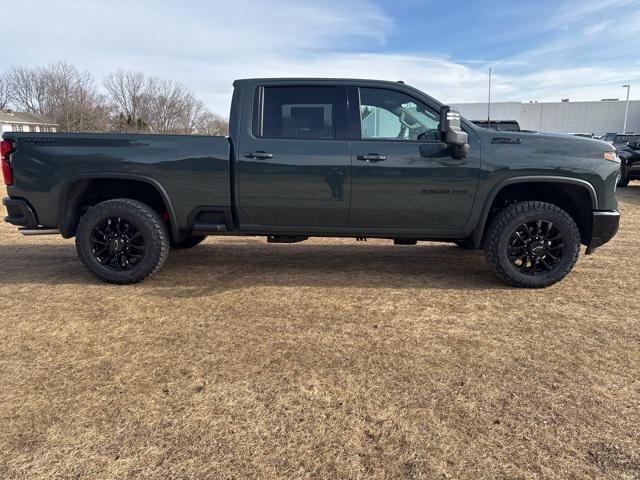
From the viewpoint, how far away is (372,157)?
13.6 feet

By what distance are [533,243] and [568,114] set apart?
5206 centimetres

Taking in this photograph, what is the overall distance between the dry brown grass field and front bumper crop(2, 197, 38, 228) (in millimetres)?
621

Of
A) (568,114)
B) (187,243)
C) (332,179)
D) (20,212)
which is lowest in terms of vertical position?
(187,243)

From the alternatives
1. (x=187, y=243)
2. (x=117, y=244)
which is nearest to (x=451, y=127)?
(x=117, y=244)

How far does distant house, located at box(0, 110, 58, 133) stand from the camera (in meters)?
47.4

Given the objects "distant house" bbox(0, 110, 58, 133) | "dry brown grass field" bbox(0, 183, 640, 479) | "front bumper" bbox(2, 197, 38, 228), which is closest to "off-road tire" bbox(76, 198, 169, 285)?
"dry brown grass field" bbox(0, 183, 640, 479)

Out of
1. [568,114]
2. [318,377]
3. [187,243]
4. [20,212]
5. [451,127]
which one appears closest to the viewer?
[318,377]

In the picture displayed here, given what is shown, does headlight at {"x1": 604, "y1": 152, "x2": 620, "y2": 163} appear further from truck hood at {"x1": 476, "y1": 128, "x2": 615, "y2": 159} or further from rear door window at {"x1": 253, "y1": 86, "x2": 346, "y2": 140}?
rear door window at {"x1": 253, "y1": 86, "x2": 346, "y2": 140}

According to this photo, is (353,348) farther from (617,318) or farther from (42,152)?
(42,152)

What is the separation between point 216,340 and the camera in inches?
125

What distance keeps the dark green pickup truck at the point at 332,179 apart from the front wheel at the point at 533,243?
10 mm

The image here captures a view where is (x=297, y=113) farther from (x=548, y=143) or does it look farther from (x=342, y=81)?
(x=548, y=143)

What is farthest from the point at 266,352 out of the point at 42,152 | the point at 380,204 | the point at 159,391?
the point at 42,152

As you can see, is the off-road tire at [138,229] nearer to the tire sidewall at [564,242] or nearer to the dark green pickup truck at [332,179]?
the dark green pickup truck at [332,179]
